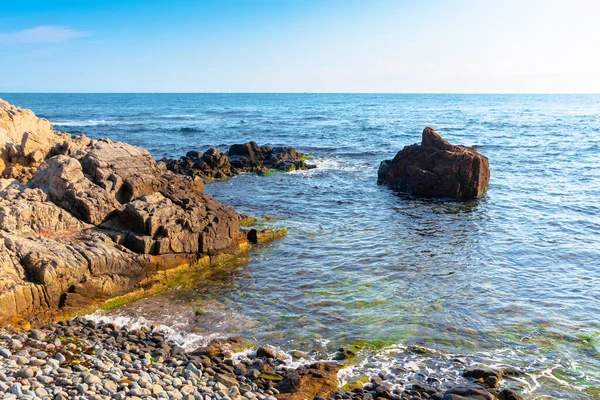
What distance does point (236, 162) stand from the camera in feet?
129

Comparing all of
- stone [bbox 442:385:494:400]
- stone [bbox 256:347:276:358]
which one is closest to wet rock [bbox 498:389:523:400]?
stone [bbox 442:385:494:400]

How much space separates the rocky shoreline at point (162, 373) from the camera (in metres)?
9.05

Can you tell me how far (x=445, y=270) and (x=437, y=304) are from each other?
3.26 metres

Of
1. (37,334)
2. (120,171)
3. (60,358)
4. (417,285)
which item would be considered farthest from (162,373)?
(120,171)

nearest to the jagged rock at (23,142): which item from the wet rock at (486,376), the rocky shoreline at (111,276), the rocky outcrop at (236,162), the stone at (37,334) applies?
the rocky shoreline at (111,276)

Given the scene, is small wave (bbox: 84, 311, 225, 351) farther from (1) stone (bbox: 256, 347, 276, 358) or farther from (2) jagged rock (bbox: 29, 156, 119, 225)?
(2) jagged rock (bbox: 29, 156, 119, 225)

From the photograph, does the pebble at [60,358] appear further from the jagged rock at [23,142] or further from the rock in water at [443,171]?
the rock in water at [443,171]

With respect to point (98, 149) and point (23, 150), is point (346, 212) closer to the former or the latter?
point (98, 149)

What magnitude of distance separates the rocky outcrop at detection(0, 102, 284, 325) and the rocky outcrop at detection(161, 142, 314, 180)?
14.0 metres

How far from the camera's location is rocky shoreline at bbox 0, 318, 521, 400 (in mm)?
9055

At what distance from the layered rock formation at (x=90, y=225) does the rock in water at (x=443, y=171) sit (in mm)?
14164

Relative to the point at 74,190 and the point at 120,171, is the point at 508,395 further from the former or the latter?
the point at 120,171

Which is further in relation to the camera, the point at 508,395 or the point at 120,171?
the point at 120,171

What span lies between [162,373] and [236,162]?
29.9m
